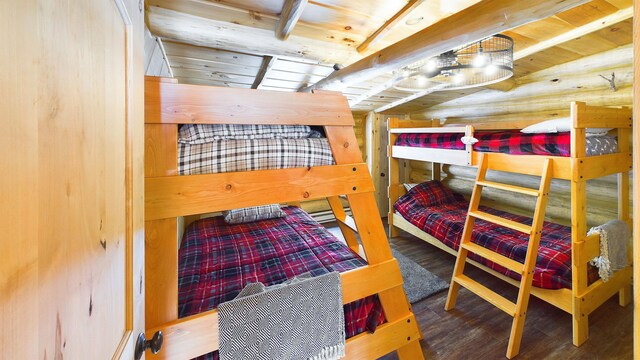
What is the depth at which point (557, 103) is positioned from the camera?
2629 millimetres

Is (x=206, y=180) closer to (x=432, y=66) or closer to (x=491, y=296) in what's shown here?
(x=432, y=66)

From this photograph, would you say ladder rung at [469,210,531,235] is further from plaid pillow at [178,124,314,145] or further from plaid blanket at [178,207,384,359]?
plaid pillow at [178,124,314,145]

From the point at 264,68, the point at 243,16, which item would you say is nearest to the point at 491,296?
the point at 243,16

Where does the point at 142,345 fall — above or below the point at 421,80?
below

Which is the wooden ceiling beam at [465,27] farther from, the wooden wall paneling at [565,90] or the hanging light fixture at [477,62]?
the wooden wall paneling at [565,90]

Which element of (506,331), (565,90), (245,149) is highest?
(565,90)

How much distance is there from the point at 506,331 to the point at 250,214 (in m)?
2.31

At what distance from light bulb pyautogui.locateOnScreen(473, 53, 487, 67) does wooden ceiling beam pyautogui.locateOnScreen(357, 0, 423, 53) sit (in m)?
0.52

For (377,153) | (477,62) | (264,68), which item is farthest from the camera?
(377,153)

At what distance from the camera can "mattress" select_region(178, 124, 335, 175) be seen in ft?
3.07

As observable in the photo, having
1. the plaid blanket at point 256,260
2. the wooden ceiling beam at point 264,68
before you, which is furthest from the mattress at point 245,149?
the wooden ceiling beam at point 264,68

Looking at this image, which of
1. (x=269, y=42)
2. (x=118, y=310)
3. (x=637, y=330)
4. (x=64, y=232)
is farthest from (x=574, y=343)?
(x=269, y=42)

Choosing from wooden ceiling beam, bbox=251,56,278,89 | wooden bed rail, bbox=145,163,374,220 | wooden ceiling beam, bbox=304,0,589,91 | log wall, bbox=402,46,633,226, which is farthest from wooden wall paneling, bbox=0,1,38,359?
log wall, bbox=402,46,633,226

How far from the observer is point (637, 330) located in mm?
555
